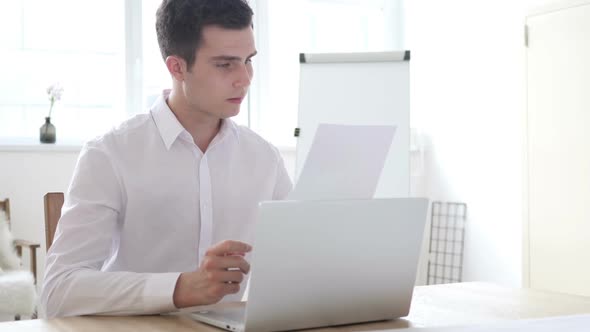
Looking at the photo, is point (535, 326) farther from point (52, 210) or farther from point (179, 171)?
point (52, 210)

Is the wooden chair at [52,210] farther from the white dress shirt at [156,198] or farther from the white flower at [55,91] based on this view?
the white flower at [55,91]

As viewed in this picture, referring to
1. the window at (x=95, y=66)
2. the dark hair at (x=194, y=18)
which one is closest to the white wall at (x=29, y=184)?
the window at (x=95, y=66)

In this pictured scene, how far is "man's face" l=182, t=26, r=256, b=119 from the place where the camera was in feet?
5.52

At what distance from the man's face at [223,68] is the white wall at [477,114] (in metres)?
2.89

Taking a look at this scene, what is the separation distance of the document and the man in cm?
46

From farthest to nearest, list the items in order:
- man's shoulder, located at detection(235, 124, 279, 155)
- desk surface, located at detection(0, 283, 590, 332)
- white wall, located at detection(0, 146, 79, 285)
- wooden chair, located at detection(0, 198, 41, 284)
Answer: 1. white wall, located at detection(0, 146, 79, 285)
2. wooden chair, located at detection(0, 198, 41, 284)
3. man's shoulder, located at detection(235, 124, 279, 155)
4. desk surface, located at detection(0, 283, 590, 332)

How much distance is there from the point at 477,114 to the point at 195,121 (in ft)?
10.6

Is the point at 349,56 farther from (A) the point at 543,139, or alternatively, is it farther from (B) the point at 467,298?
(A) the point at 543,139

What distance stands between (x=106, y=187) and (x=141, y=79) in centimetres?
315

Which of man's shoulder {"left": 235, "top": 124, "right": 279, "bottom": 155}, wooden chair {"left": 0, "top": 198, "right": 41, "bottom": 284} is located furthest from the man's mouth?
wooden chair {"left": 0, "top": 198, "right": 41, "bottom": 284}

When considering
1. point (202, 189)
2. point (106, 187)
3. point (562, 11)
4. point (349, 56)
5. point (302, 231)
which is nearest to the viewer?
point (302, 231)

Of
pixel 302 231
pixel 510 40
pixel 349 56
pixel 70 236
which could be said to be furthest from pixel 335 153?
pixel 510 40

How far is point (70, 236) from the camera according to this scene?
1.54 metres

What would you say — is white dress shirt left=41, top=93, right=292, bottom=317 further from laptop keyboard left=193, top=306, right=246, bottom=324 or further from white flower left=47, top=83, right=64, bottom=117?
white flower left=47, top=83, right=64, bottom=117
